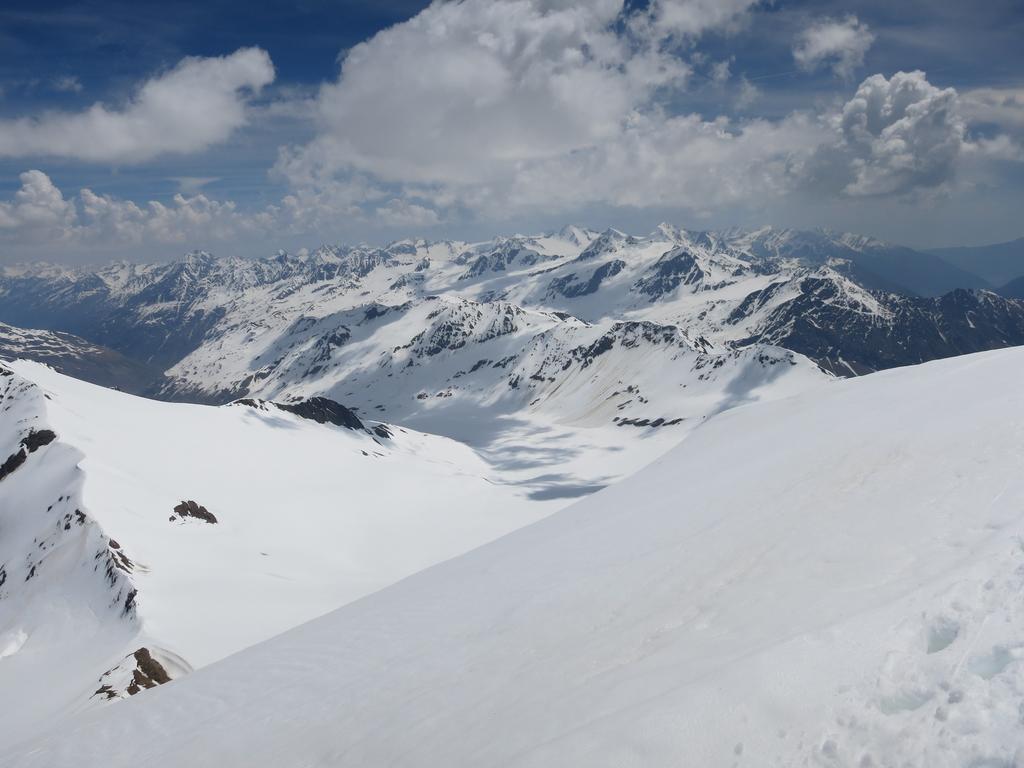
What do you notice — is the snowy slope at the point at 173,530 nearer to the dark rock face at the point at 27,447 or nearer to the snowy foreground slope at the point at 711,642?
the dark rock face at the point at 27,447

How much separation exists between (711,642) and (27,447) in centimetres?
8098

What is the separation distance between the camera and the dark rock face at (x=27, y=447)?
206ft

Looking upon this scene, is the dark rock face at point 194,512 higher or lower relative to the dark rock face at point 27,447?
lower

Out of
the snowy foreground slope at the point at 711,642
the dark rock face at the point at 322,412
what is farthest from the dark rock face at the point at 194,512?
the dark rock face at the point at 322,412

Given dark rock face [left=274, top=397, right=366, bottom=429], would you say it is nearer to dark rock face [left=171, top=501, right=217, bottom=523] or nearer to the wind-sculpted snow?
the wind-sculpted snow

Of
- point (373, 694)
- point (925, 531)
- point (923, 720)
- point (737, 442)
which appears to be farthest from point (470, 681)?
point (737, 442)

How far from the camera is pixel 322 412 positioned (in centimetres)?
13662

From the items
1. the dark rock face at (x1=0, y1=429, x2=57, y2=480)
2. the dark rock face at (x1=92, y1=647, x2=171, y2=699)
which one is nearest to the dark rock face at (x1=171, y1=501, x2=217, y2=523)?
the dark rock face at (x1=0, y1=429, x2=57, y2=480)

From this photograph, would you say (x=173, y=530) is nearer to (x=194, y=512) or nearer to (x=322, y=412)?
(x=194, y=512)

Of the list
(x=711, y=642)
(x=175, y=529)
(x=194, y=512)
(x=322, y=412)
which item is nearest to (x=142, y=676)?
(x=175, y=529)

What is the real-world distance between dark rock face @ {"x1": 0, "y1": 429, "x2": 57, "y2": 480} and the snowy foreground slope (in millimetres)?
59406

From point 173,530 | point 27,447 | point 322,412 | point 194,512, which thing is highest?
point 27,447

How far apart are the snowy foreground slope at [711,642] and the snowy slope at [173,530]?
1953 centimetres

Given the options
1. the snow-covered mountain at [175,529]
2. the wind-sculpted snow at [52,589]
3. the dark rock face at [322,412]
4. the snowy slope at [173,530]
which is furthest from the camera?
the dark rock face at [322,412]
